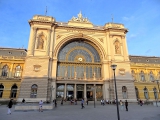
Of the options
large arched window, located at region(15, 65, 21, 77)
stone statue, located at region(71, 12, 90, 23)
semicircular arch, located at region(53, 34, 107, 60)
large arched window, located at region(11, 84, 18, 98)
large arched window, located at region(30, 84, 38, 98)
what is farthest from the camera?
stone statue, located at region(71, 12, 90, 23)

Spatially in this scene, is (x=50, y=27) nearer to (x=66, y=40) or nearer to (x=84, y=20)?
(x=66, y=40)

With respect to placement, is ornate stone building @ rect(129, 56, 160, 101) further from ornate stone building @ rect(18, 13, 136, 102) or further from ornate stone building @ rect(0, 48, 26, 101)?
ornate stone building @ rect(0, 48, 26, 101)

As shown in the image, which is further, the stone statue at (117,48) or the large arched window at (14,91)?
the stone statue at (117,48)

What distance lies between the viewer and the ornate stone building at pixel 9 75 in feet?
118

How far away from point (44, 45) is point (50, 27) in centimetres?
604

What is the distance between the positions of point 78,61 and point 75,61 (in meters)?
0.98

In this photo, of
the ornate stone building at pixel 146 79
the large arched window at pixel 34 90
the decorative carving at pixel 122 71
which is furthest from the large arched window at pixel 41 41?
the ornate stone building at pixel 146 79

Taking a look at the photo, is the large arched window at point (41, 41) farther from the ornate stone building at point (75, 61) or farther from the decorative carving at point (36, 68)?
the decorative carving at point (36, 68)

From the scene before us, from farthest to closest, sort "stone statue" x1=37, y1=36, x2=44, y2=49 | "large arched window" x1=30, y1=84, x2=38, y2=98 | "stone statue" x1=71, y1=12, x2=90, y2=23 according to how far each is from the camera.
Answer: "stone statue" x1=71, y1=12, x2=90, y2=23 → "stone statue" x1=37, y1=36, x2=44, y2=49 → "large arched window" x1=30, y1=84, x2=38, y2=98

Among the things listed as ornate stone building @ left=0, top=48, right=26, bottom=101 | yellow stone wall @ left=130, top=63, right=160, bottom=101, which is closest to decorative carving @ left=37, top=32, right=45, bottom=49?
ornate stone building @ left=0, top=48, right=26, bottom=101

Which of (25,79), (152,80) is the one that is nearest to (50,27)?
(25,79)

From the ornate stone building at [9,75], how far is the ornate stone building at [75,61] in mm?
8308

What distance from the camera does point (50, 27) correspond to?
123 feet

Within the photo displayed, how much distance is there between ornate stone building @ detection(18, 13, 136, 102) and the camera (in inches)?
1293
